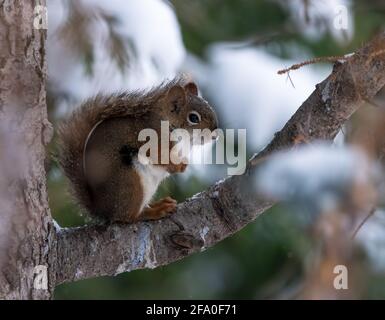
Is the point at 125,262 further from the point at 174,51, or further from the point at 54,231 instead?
the point at 174,51

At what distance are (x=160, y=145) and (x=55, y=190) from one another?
51 centimetres

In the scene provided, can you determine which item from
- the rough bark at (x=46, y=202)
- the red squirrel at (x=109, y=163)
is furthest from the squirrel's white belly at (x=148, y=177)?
the rough bark at (x=46, y=202)

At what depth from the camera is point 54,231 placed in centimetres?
162

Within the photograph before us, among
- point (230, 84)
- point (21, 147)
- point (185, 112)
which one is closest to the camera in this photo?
point (21, 147)

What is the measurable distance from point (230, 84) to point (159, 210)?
1694 mm

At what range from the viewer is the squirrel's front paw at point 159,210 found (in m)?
1.81

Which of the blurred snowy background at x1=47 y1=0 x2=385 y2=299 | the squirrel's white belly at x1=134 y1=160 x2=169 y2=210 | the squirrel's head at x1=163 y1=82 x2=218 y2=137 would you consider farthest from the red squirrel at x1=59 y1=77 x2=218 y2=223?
the blurred snowy background at x1=47 y1=0 x2=385 y2=299

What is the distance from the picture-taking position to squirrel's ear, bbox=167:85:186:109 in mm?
2141

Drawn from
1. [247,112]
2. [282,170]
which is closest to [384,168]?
[282,170]

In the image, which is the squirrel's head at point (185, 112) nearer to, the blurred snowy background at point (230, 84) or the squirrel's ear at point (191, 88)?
the squirrel's ear at point (191, 88)

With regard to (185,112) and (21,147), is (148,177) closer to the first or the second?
(185,112)

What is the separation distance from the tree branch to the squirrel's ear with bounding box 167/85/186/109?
1.34 feet

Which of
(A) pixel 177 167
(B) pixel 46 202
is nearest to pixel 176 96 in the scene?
(A) pixel 177 167

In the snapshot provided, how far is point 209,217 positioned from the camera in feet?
5.87
